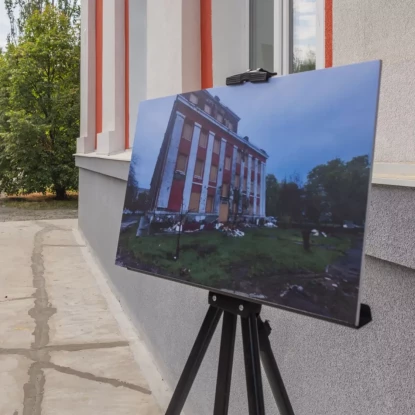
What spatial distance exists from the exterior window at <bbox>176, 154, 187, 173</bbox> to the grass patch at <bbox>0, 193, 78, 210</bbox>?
13.3 meters

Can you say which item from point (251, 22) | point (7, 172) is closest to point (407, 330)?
point (251, 22)

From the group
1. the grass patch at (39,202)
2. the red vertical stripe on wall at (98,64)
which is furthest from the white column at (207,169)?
the grass patch at (39,202)

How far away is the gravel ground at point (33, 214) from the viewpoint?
12469 millimetres

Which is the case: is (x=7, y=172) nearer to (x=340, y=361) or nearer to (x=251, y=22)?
(x=251, y=22)

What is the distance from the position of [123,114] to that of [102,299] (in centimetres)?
184

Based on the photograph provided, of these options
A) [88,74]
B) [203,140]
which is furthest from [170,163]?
[88,74]

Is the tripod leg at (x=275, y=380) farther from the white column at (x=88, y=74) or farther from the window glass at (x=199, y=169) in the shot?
the white column at (x=88, y=74)

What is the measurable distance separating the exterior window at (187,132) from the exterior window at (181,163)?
55 millimetres

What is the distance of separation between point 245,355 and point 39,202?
15.0 m

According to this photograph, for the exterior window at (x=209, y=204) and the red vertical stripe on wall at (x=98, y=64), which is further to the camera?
the red vertical stripe on wall at (x=98, y=64)

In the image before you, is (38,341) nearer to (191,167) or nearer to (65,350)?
(65,350)

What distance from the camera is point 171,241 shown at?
5.53 feet

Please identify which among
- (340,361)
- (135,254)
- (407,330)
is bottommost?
(340,361)

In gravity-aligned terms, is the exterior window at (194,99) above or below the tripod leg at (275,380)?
above
